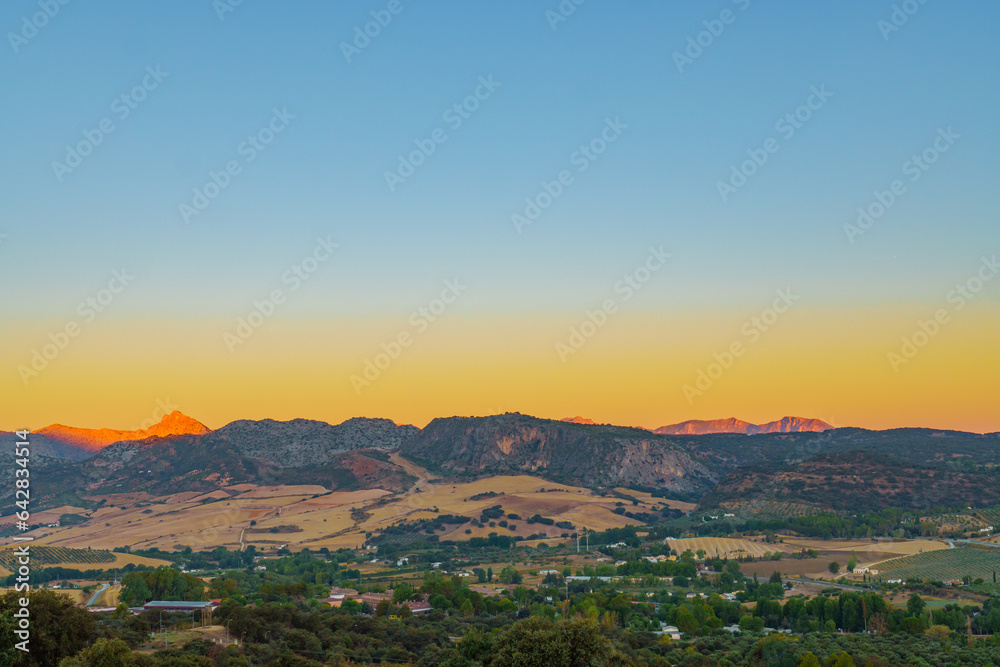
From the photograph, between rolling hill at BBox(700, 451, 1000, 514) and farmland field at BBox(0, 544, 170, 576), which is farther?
rolling hill at BBox(700, 451, 1000, 514)

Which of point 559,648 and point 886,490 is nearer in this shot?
point 559,648

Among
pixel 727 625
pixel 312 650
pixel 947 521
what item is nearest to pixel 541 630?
pixel 312 650

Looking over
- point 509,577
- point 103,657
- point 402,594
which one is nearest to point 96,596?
point 402,594

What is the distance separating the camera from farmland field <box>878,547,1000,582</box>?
110 metres

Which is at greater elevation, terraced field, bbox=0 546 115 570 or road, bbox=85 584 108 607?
terraced field, bbox=0 546 115 570

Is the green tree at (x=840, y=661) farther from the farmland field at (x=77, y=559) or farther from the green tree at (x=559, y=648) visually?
the farmland field at (x=77, y=559)

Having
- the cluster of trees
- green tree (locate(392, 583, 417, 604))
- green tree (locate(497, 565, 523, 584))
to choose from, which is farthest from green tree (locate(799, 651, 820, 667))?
green tree (locate(497, 565, 523, 584))

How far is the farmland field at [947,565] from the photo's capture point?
4338 inches

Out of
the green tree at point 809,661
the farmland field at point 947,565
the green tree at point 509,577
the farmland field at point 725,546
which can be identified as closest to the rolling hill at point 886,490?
the farmland field at point 725,546

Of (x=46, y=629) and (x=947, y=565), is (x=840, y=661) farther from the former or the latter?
(x=947, y=565)

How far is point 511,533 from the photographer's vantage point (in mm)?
186500

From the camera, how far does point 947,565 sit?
382 feet

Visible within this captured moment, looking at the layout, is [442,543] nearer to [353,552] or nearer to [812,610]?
[353,552]

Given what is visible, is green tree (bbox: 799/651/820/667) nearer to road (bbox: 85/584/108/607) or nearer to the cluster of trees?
the cluster of trees
